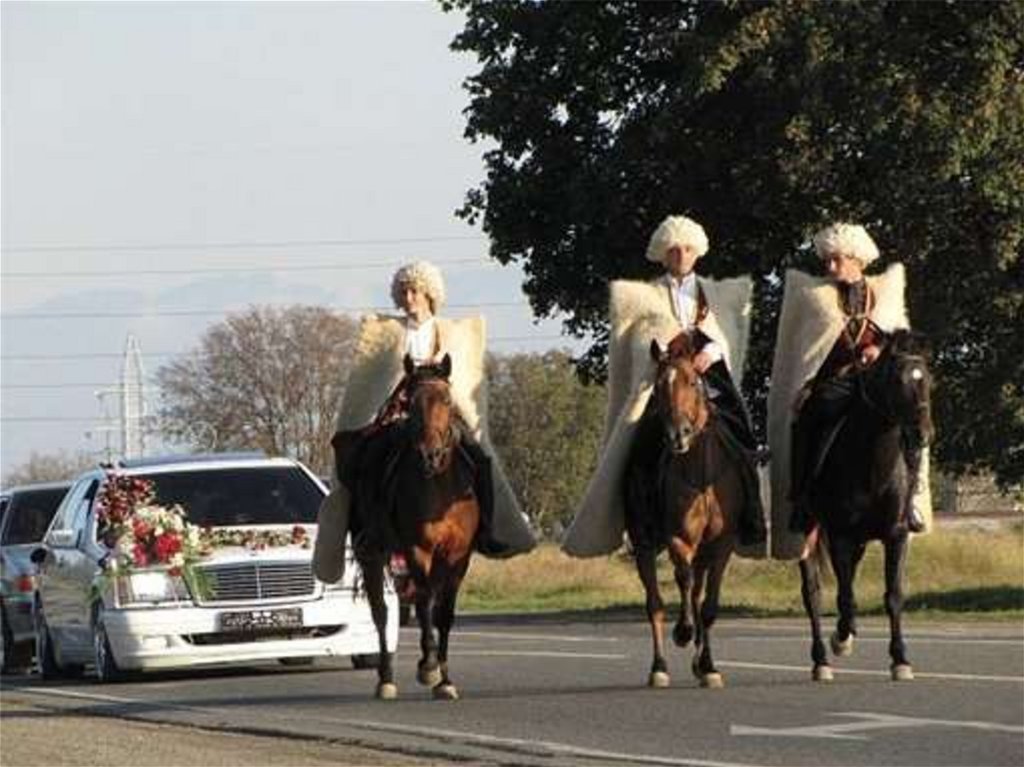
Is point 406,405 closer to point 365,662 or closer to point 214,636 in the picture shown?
point 214,636

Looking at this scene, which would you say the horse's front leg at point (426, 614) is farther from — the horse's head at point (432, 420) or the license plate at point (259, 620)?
the license plate at point (259, 620)

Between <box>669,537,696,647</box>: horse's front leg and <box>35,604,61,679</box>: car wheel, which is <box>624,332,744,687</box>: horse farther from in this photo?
<box>35,604,61,679</box>: car wheel

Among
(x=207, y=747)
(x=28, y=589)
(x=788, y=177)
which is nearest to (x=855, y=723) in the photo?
(x=207, y=747)

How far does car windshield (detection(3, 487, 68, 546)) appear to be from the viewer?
99.6ft

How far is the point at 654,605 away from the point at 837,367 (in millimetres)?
1948

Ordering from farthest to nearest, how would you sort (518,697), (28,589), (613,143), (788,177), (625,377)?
(613,143), (788,177), (28,589), (518,697), (625,377)

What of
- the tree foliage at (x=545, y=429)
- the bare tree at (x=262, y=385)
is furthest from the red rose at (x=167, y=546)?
the tree foliage at (x=545, y=429)

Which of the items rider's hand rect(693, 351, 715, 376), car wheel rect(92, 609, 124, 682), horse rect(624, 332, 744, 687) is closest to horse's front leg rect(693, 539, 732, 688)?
horse rect(624, 332, 744, 687)

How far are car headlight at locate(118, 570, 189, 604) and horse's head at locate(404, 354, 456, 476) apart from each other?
248 inches

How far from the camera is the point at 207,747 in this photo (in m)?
15.7

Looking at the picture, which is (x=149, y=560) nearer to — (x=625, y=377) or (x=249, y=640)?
(x=249, y=640)

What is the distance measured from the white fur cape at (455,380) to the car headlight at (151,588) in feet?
17.4

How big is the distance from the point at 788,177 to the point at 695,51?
2110 mm

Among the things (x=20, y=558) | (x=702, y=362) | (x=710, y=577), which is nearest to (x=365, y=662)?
(x=20, y=558)
